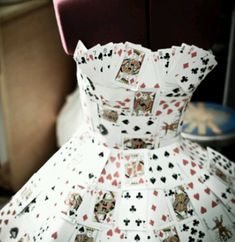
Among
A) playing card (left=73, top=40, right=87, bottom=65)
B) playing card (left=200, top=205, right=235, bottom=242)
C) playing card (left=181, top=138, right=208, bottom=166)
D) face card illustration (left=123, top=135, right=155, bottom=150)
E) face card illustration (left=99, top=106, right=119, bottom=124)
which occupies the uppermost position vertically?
playing card (left=73, top=40, right=87, bottom=65)

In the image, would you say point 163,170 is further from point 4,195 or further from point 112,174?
point 4,195

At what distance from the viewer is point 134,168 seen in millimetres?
852

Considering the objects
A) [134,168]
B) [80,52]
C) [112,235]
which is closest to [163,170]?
[134,168]

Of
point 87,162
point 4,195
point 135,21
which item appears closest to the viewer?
point 135,21

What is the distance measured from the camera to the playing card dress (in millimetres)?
786

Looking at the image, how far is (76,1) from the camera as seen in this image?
2.47 ft

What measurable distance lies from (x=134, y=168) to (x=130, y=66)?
206 millimetres

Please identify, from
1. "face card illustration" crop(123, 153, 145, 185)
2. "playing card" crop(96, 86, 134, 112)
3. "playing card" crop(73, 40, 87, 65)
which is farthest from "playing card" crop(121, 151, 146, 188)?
"playing card" crop(73, 40, 87, 65)

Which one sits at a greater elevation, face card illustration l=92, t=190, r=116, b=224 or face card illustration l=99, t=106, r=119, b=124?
face card illustration l=99, t=106, r=119, b=124

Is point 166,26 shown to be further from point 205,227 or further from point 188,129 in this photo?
point 188,129

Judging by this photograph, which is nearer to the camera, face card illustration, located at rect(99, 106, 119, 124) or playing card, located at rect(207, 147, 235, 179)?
face card illustration, located at rect(99, 106, 119, 124)

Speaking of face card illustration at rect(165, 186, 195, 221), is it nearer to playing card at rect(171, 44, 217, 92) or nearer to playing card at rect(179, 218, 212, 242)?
playing card at rect(179, 218, 212, 242)

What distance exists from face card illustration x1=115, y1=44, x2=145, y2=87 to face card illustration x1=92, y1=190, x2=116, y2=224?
0.71 ft

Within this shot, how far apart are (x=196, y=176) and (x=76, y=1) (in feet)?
1.35
